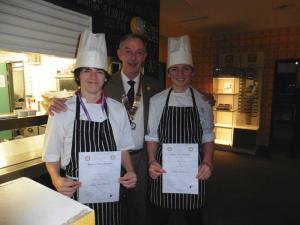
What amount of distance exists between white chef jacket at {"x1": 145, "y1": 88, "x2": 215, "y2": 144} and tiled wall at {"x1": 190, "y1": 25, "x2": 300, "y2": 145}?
468cm

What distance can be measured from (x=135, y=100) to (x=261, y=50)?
4.90 metres

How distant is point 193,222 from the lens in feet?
5.24

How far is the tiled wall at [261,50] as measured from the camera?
17.4 ft

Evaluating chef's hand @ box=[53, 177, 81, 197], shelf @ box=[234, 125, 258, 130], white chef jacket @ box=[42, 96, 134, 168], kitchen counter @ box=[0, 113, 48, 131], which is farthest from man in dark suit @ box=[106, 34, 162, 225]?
shelf @ box=[234, 125, 258, 130]

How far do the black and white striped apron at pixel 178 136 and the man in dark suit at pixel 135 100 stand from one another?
9.5 inches

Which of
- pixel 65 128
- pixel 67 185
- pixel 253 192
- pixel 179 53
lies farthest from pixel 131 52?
pixel 253 192

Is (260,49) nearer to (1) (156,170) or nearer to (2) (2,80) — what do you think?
(1) (156,170)

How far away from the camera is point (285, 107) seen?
869 centimetres

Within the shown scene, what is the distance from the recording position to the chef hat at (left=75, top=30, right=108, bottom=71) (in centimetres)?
122

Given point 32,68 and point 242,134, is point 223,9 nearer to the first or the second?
point 242,134

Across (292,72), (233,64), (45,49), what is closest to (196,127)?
(45,49)

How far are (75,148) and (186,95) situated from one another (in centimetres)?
84

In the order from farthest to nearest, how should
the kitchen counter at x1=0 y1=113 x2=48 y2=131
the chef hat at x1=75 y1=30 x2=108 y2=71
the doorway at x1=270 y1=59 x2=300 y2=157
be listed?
the doorway at x1=270 y1=59 x2=300 y2=157, the kitchen counter at x1=0 y1=113 x2=48 y2=131, the chef hat at x1=75 y1=30 x2=108 y2=71

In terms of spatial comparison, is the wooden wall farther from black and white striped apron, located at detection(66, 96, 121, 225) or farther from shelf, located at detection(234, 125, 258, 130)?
black and white striped apron, located at detection(66, 96, 121, 225)
